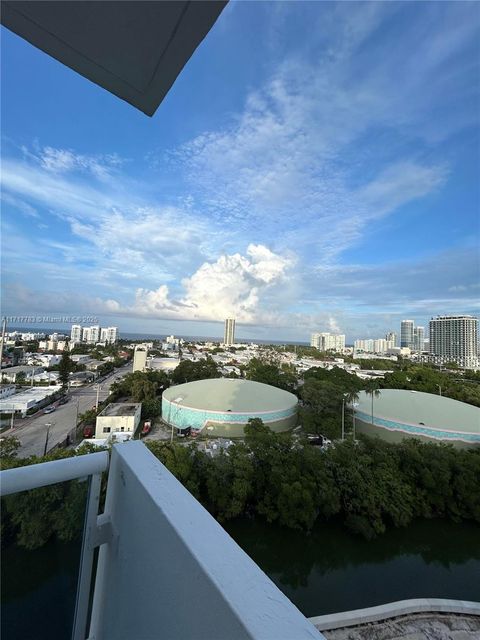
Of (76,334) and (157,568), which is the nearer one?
(157,568)

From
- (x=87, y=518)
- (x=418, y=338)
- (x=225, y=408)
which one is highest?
(x=418, y=338)

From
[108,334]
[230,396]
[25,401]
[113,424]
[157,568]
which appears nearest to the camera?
[157,568]

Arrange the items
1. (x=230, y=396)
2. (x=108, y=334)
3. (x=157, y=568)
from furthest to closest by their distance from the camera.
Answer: (x=108, y=334), (x=230, y=396), (x=157, y=568)

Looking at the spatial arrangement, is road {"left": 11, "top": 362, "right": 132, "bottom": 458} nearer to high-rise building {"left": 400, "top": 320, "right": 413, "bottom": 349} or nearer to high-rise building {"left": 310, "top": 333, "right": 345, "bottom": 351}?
high-rise building {"left": 310, "top": 333, "right": 345, "bottom": 351}

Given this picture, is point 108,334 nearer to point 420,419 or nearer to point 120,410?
point 120,410

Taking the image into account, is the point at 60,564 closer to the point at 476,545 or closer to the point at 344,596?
the point at 344,596

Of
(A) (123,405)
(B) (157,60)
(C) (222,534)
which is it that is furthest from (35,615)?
(A) (123,405)

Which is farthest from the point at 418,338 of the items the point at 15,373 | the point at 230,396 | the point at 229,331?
the point at 15,373

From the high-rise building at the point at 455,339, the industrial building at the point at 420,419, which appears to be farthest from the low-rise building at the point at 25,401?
the high-rise building at the point at 455,339
